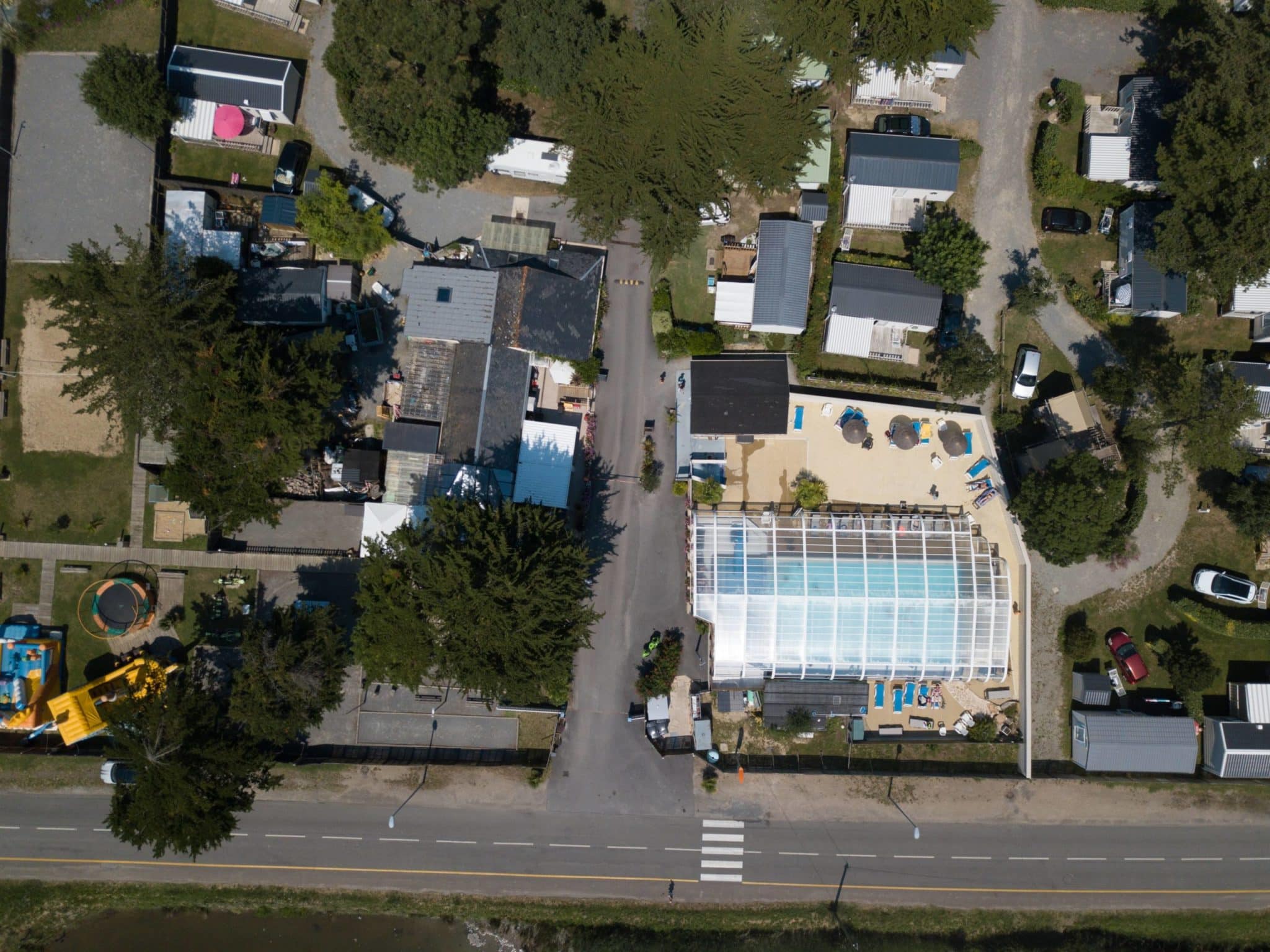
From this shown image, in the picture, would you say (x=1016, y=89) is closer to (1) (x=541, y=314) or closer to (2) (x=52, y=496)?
(1) (x=541, y=314)

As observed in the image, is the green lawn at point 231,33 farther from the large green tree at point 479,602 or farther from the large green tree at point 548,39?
the large green tree at point 479,602

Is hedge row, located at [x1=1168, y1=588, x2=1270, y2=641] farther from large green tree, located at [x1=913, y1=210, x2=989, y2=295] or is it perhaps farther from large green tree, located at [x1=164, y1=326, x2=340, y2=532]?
large green tree, located at [x1=164, y1=326, x2=340, y2=532]

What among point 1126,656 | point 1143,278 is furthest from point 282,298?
point 1126,656

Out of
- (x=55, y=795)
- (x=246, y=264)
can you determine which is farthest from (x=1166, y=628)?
(x=55, y=795)

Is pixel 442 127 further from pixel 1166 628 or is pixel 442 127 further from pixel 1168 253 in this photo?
pixel 1166 628

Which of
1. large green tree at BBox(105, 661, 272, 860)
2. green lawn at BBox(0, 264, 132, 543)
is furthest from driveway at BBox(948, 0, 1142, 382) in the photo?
green lawn at BBox(0, 264, 132, 543)
